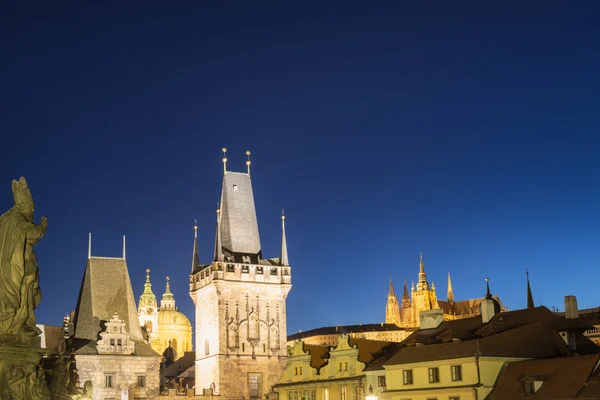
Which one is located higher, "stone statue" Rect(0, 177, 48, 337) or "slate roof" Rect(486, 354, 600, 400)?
"stone statue" Rect(0, 177, 48, 337)

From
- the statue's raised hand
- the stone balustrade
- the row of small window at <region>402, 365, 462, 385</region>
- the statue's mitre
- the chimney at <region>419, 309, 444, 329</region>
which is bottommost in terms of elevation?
the row of small window at <region>402, 365, 462, 385</region>

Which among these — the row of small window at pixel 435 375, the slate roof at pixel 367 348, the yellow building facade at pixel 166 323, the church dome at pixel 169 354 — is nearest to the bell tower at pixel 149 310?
the yellow building facade at pixel 166 323

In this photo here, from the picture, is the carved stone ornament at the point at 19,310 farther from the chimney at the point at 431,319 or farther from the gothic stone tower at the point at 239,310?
the gothic stone tower at the point at 239,310

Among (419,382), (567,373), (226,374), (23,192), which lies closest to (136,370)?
(226,374)

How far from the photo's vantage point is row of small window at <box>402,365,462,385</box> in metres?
49.6

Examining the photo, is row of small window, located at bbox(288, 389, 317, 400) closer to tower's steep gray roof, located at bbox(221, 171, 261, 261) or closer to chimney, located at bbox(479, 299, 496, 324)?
chimney, located at bbox(479, 299, 496, 324)

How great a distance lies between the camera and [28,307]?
15.5 m

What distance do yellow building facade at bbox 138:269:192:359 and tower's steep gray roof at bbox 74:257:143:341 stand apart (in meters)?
91.1

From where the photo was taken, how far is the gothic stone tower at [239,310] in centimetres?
8419

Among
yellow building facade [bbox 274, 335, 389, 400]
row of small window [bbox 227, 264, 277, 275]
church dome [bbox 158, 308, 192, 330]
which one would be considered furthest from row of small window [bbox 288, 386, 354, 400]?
church dome [bbox 158, 308, 192, 330]

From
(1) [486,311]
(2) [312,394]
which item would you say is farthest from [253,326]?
(1) [486,311]

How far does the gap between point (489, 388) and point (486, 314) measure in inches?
488

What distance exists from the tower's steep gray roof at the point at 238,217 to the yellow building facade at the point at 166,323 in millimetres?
80382

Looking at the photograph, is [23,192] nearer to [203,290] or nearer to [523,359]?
[523,359]
